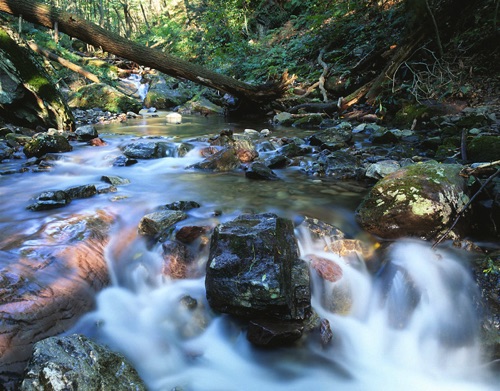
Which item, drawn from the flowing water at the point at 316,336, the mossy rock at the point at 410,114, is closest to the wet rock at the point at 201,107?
the mossy rock at the point at 410,114

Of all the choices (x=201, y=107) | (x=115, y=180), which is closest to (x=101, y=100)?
(x=201, y=107)

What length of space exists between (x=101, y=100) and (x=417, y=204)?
14473 millimetres

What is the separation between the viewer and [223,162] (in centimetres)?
632

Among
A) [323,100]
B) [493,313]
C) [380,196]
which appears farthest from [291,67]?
[493,313]

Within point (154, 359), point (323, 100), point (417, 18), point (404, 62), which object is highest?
point (417, 18)

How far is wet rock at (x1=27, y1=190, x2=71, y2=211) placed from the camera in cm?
414

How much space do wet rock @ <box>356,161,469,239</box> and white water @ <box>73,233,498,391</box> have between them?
1.16 feet

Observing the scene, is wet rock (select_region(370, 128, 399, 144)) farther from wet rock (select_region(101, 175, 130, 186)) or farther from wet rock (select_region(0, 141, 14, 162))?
wet rock (select_region(0, 141, 14, 162))

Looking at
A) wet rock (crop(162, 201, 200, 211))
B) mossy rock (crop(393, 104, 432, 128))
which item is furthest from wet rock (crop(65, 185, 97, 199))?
mossy rock (crop(393, 104, 432, 128))

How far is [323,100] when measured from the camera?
39.4ft

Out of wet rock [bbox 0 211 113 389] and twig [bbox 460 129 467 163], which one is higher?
twig [bbox 460 129 467 163]

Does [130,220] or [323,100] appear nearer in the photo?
[130,220]

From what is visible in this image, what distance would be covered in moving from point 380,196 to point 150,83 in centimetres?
1828

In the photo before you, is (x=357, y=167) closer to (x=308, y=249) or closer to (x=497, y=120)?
(x=308, y=249)
